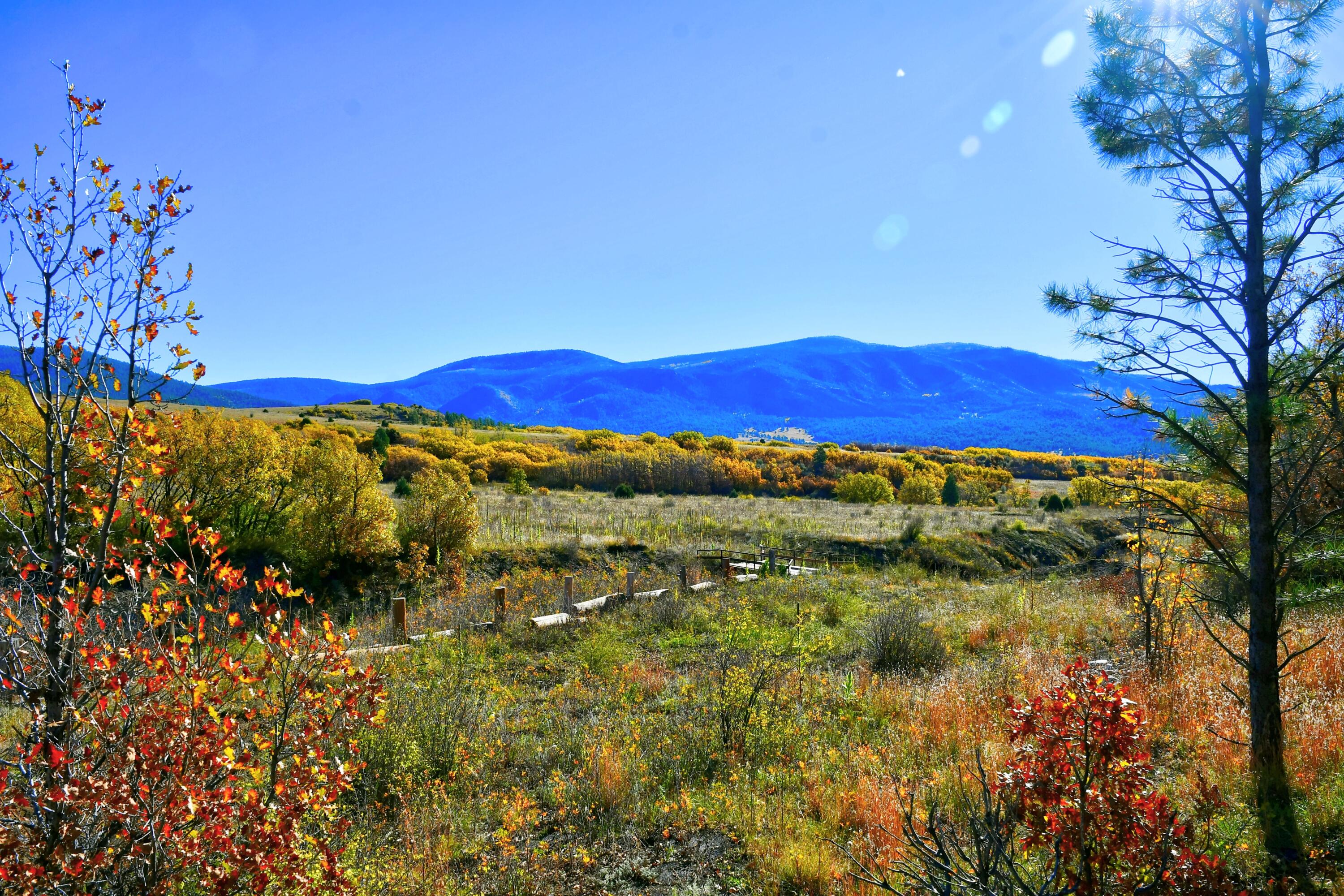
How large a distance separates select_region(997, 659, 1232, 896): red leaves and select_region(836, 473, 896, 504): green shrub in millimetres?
36543

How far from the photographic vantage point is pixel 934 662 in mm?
9742

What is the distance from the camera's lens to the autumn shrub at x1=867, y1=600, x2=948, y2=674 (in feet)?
31.5

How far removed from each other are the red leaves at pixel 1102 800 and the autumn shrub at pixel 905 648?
5.99 m

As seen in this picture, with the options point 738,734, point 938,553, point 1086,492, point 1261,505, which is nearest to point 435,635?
point 738,734

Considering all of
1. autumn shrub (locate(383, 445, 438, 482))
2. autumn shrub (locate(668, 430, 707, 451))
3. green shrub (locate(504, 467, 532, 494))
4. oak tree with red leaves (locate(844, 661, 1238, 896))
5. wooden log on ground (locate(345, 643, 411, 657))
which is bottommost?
wooden log on ground (locate(345, 643, 411, 657))

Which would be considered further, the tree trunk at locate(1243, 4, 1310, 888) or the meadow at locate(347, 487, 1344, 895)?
the meadow at locate(347, 487, 1344, 895)

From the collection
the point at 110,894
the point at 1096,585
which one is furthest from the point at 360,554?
the point at 1096,585

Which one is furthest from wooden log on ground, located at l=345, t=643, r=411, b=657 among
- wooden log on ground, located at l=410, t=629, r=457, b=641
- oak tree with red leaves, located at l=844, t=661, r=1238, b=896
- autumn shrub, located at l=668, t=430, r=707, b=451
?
autumn shrub, located at l=668, t=430, r=707, b=451

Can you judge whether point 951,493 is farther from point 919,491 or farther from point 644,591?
point 644,591

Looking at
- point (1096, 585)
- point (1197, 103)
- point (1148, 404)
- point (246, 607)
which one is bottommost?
point (1096, 585)

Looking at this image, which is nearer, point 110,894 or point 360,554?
point 110,894

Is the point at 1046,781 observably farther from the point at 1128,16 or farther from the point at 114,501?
the point at 1128,16

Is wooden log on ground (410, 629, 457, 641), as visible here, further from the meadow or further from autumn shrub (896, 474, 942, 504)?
autumn shrub (896, 474, 942, 504)

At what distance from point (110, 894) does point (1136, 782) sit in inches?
184
